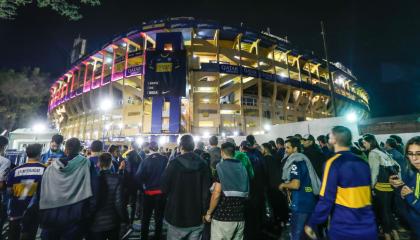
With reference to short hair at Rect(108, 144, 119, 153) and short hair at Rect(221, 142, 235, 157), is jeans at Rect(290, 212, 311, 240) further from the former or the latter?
short hair at Rect(108, 144, 119, 153)

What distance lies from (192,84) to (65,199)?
26.1m

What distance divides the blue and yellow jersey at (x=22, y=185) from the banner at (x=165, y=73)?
18.6 metres

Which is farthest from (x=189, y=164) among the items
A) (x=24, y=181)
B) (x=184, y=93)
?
(x=184, y=93)

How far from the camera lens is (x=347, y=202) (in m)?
1.97

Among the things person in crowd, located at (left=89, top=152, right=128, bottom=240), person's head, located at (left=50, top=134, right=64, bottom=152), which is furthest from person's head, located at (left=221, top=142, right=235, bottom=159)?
person's head, located at (left=50, top=134, right=64, bottom=152)

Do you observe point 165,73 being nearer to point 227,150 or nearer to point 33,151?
point 33,151

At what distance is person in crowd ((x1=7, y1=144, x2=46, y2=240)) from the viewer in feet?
10.1

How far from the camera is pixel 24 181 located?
10.1 ft

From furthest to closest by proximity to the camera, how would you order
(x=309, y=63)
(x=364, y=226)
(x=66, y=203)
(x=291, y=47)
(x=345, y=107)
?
(x=345, y=107)
(x=309, y=63)
(x=291, y=47)
(x=66, y=203)
(x=364, y=226)

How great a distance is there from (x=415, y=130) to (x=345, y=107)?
41.3 metres

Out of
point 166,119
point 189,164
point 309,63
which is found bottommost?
point 189,164

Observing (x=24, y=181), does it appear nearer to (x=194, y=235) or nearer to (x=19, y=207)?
(x=19, y=207)

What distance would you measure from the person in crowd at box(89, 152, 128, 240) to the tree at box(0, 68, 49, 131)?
41594mm

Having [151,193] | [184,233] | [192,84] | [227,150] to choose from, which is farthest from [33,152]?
[192,84]
